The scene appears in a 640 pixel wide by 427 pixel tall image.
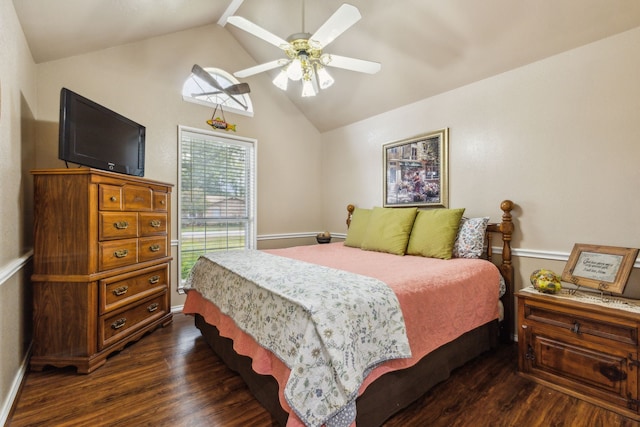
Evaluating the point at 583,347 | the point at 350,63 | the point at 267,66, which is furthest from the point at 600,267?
the point at 267,66

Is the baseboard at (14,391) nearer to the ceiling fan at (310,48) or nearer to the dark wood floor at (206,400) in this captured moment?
Result: the dark wood floor at (206,400)

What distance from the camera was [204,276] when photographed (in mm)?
2369

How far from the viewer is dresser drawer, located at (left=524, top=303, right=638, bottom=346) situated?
1.63 m

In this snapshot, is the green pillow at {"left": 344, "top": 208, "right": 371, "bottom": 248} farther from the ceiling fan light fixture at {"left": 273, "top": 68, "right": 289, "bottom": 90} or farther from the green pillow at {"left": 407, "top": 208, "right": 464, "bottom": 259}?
the ceiling fan light fixture at {"left": 273, "top": 68, "right": 289, "bottom": 90}

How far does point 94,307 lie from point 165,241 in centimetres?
87

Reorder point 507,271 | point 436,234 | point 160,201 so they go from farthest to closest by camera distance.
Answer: point 160,201 < point 436,234 < point 507,271

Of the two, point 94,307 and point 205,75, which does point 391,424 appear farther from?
point 205,75

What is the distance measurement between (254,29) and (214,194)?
211cm

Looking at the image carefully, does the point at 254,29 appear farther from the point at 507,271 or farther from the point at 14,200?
the point at 507,271

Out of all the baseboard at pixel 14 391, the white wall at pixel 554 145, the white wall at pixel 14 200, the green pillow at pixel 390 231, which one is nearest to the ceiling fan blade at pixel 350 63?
the white wall at pixel 554 145

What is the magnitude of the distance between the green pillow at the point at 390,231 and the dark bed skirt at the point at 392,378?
3.10ft

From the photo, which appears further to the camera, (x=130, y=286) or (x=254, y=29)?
(x=130, y=286)

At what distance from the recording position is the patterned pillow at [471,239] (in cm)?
250

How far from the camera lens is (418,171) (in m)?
3.30
